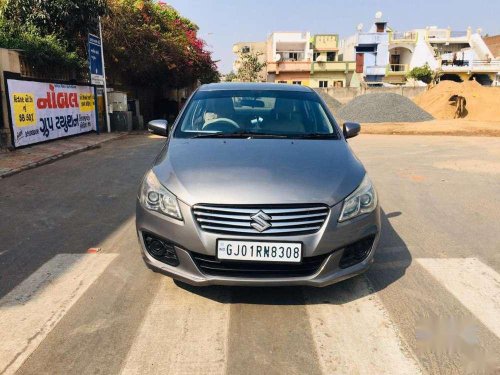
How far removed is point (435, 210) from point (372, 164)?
4.22 m

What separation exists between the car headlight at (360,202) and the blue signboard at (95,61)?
14524 mm

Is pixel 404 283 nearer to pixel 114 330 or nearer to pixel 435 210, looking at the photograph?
pixel 114 330

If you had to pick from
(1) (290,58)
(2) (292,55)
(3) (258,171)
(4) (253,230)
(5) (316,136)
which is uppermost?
(2) (292,55)

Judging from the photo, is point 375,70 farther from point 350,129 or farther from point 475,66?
point 350,129

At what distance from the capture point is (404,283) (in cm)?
368

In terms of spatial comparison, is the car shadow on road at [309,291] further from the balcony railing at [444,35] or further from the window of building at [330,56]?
the balcony railing at [444,35]

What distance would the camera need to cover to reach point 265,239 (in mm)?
2893

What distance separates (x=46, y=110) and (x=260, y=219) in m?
11.4

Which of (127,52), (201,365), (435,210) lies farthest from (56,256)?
(127,52)

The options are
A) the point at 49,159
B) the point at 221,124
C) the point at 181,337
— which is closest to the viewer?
the point at 181,337

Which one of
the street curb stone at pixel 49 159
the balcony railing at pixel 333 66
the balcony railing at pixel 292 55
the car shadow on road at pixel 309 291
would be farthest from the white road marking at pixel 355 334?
the balcony railing at pixel 292 55

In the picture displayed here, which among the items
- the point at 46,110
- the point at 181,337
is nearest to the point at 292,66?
the point at 46,110

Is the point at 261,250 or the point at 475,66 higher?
the point at 475,66

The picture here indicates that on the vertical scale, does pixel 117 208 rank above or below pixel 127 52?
below
